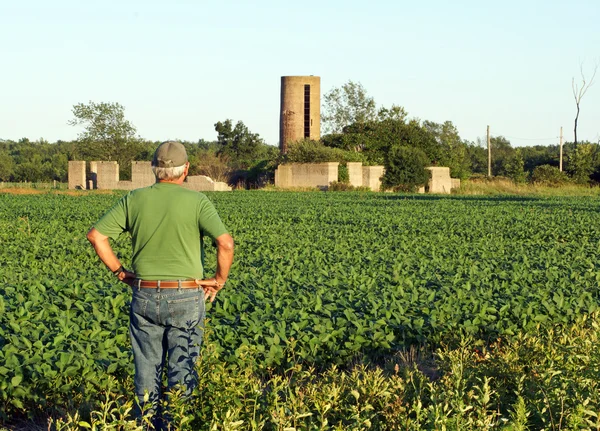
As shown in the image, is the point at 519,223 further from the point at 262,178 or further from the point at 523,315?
the point at 262,178

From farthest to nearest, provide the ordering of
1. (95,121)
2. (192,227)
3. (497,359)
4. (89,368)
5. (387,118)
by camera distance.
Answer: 1. (95,121)
2. (387,118)
3. (89,368)
4. (497,359)
5. (192,227)

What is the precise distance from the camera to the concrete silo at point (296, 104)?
65.2 metres

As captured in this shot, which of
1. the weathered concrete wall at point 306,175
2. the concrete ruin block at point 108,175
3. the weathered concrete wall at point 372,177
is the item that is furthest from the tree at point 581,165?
the concrete ruin block at point 108,175

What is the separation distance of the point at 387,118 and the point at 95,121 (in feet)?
83.0

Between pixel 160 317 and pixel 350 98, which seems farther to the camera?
pixel 350 98

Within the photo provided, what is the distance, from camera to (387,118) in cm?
6638

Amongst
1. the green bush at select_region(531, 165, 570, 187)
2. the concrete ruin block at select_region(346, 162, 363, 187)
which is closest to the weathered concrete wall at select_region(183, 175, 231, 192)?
the concrete ruin block at select_region(346, 162, 363, 187)

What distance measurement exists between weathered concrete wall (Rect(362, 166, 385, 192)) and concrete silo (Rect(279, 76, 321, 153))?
10483 mm

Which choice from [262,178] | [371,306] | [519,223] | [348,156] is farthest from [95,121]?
[371,306]

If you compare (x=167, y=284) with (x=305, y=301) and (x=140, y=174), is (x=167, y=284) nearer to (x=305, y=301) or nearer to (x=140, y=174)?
(x=305, y=301)

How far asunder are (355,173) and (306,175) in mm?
3301

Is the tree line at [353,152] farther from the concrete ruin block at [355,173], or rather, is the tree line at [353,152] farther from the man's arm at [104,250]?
the man's arm at [104,250]

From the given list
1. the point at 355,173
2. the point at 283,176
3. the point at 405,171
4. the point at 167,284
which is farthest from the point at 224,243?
the point at 405,171

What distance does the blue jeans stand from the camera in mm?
4836
